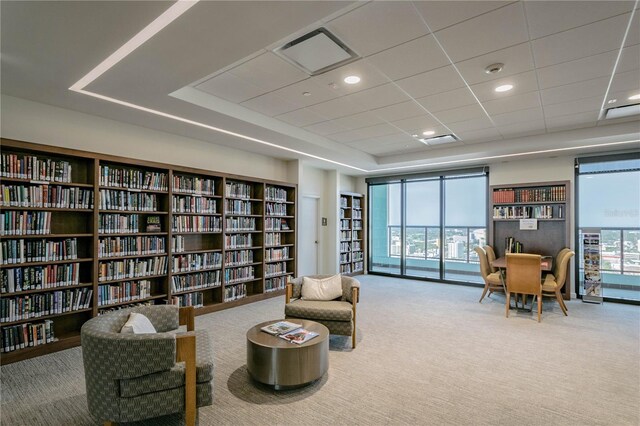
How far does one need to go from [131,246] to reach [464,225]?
6.69 m

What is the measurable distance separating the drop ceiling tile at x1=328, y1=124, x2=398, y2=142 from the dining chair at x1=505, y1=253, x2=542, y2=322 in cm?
267

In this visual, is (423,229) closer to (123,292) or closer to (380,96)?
(380,96)

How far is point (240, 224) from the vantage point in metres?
5.88

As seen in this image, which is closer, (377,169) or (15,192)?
(15,192)

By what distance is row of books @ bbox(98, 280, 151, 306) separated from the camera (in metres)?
4.07

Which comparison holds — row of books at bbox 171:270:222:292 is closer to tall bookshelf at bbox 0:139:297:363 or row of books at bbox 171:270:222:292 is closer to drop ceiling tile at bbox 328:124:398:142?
tall bookshelf at bbox 0:139:297:363

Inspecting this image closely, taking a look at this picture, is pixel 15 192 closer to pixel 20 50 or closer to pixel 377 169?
pixel 20 50

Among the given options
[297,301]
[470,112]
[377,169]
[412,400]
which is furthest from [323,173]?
[412,400]

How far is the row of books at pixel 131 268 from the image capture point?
13.4ft

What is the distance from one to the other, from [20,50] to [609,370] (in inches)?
233

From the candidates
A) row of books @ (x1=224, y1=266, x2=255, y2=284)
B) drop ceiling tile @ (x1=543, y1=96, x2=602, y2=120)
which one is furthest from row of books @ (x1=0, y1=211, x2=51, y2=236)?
drop ceiling tile @ (x1=543, y1=96, x2=602, y2=120)

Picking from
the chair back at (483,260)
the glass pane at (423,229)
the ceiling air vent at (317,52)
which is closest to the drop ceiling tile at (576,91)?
the ceiling air vent at (317,52)

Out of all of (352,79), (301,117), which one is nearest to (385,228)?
(301,117)

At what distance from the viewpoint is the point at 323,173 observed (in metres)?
8.03
